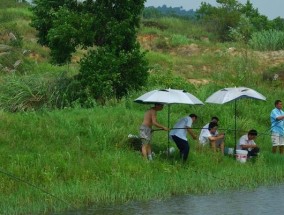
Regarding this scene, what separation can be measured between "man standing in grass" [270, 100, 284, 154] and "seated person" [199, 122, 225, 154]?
2.04 metres

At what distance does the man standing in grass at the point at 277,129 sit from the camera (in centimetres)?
Result: 1856

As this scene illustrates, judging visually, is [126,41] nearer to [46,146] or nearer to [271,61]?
[46,146]

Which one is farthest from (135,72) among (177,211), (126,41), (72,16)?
(177,211)

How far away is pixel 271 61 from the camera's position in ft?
111

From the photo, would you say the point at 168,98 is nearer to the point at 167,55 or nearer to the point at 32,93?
the point at 32,93

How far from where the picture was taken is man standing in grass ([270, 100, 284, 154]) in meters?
18.6

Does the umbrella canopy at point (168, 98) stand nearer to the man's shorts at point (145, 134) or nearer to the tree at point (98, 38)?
the man's shorts at point (145, 134)

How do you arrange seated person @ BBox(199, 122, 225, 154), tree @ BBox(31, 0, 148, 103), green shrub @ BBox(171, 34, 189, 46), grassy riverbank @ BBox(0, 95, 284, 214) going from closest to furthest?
grassy riverbank @ BBox(0, 95, 284, 214), seated person @ BBox(199, 122, 225, 154), tree @ BBox(31, 0, 148, 103), green shrub @ BBox(171, 34, 189, 46)

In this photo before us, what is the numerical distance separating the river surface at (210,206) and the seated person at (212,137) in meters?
3.34

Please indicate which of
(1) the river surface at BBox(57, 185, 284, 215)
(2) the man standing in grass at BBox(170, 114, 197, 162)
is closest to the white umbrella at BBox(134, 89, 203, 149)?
(2) the man standing in grass at BBox(170, 114, 197, 162)

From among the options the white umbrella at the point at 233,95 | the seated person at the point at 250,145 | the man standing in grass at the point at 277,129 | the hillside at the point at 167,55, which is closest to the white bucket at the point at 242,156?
the seated person at the point at 250,145

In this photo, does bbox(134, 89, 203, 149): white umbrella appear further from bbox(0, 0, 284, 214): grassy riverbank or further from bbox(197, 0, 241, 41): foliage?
bbox(197, 0, 241, 41): foliage

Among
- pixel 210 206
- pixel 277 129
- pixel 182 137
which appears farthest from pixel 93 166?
pixel 277 129

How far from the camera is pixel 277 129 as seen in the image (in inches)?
738
